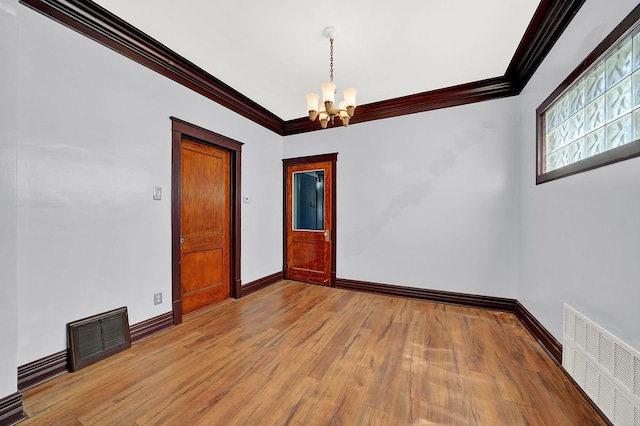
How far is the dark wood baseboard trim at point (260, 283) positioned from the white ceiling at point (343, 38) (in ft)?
9.32

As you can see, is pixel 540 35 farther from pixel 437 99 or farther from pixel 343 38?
pixel 343 38

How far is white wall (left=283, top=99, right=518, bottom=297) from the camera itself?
121 inches

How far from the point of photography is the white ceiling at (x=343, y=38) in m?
1.98

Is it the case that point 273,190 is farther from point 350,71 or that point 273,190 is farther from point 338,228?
point 350,71

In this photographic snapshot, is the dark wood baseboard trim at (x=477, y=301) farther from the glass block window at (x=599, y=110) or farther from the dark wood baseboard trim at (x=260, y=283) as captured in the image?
the glass block window at (x=599, y=110)

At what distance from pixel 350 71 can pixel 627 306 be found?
9.83 ft

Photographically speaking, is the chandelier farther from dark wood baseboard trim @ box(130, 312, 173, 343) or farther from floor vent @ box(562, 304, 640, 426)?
dark wood baseboard trim @ box(130, 312, 173, 343)

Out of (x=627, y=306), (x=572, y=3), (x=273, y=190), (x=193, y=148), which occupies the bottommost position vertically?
(x=627, y=306)

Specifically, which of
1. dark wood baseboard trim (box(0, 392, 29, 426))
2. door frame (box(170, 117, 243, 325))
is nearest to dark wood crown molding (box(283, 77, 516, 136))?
door frame (box(170, 117, 243, 325))

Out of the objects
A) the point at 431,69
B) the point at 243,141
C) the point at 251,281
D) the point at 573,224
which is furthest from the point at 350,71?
the point at 251,281

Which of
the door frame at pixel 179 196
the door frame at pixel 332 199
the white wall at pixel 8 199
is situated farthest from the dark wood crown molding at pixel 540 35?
the white wall at pixel 8 199

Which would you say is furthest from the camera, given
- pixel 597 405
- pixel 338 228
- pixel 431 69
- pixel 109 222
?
pixel 338 228

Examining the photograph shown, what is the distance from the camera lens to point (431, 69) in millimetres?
2838

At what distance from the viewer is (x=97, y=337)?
203 centimetres
